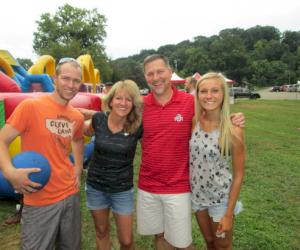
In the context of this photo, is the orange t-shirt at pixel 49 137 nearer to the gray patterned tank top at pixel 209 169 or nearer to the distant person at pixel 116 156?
the distant person at pixel 116 156

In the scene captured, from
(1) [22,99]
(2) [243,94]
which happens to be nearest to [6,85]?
(1) [22,99]

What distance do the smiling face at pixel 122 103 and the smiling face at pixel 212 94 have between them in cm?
59

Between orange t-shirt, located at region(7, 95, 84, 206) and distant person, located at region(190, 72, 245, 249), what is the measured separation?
Result: 3.17 feet

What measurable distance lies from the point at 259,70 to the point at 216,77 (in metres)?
82.1

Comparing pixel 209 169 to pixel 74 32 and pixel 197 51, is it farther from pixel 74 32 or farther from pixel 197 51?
pixel 197 51

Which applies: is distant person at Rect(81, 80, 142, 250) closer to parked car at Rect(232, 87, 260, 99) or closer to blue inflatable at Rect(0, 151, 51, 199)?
blue inflatable at Rect(0, 151, 51, 199)

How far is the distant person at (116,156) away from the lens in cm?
283

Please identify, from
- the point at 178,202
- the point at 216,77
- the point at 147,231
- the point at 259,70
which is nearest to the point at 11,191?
the point at 147,231

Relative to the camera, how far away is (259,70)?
8025cm

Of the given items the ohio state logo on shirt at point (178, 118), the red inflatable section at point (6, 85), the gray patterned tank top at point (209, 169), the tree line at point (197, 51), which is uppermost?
the tree line at point (197, 51)

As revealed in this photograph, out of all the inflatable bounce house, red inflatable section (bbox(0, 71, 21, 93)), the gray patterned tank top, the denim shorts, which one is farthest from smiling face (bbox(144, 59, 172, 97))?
red inflatable section (bbox(0, 71, 21, 93))

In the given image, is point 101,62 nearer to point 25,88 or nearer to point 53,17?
point 53,17

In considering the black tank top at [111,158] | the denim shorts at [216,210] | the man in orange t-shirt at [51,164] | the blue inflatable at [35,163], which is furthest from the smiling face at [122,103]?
the denim shorts at [216,210]

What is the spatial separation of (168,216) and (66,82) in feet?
4.38
